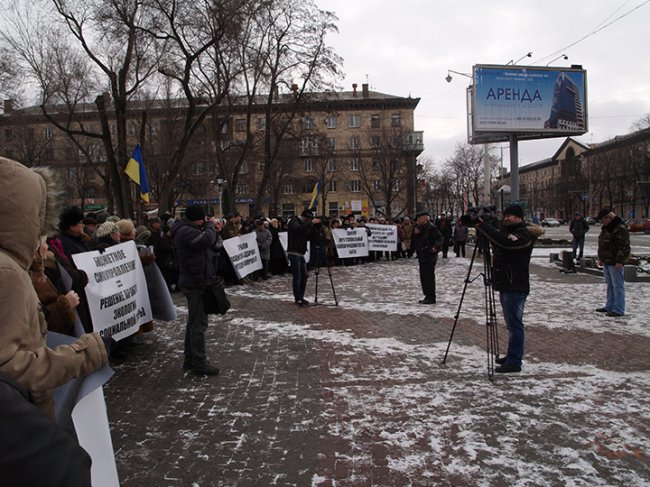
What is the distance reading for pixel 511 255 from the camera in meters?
5.77

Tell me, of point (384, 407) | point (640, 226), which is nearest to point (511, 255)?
point (384, 407)

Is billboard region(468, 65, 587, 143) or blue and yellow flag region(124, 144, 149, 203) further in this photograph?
billboard region(468, 65, 587, 143)

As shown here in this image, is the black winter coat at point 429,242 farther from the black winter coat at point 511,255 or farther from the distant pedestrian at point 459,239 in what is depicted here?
the distant pedestrian at point 459,239

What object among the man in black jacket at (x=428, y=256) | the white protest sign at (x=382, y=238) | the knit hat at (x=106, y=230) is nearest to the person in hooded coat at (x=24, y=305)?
the knit hat at (x=106, y=230)

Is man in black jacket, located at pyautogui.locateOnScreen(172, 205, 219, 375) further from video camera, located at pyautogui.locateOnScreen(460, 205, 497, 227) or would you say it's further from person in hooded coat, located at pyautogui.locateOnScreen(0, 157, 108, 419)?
person in hooded coat, located at pyautogui.locateOnScreen(0, 157, 108, 419)

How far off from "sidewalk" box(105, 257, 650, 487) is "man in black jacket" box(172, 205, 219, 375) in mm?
298

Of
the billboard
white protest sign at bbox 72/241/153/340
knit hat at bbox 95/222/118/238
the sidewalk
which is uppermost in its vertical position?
the billboard

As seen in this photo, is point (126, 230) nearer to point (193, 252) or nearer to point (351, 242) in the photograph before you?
point (193, 252)

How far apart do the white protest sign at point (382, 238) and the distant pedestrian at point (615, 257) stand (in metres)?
11.9

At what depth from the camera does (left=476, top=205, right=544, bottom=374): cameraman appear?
5641 millimetres

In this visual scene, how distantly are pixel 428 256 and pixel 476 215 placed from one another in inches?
198

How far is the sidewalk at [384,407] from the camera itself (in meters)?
3.66

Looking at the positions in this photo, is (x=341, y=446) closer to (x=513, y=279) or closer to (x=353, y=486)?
(x=353, y=486)

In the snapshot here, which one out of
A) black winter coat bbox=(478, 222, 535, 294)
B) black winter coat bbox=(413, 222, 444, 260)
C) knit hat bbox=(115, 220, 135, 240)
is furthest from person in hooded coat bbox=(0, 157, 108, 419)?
black winter coat bbox=(413, 222, 444, 260)
